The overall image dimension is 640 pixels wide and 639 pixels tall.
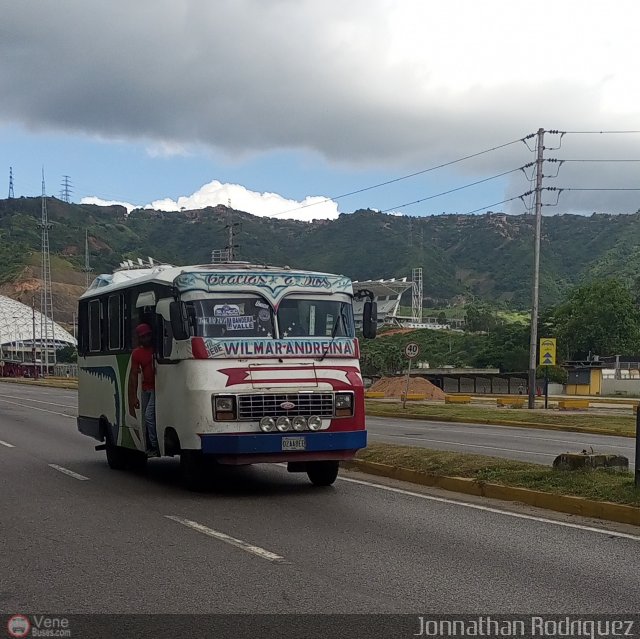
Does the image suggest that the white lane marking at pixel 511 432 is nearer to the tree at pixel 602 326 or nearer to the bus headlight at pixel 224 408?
the bus headlight at pixel 224 408

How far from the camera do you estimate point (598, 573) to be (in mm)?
7664

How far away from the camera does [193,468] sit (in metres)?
12.3

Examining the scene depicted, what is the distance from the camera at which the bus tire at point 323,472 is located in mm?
12922

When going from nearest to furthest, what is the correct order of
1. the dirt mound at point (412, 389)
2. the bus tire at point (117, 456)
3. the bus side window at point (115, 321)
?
the bus side window at point (115, 321)
the bus tire at point (117, 456)
the dirt mound at point (412, 389)

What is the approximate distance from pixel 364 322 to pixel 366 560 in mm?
→ 5470

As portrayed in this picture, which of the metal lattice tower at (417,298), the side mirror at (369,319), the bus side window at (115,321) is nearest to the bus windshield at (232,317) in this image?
the side mirror at (369,319)

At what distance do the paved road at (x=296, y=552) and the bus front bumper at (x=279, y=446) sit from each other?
0.54 m

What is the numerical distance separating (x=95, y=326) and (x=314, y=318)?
195 inches

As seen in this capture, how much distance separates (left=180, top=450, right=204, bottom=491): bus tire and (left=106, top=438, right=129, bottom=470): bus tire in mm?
3078

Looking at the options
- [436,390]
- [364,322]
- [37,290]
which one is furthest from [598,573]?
[37,290]

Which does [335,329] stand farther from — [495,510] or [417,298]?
[417,298]

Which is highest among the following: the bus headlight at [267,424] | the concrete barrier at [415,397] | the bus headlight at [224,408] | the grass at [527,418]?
the bus headlight at [224,408]

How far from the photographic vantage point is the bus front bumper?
1158cm

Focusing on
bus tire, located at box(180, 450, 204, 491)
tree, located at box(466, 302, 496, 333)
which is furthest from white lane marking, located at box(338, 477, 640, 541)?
tree, located at box(466, 302, 496, 333)
